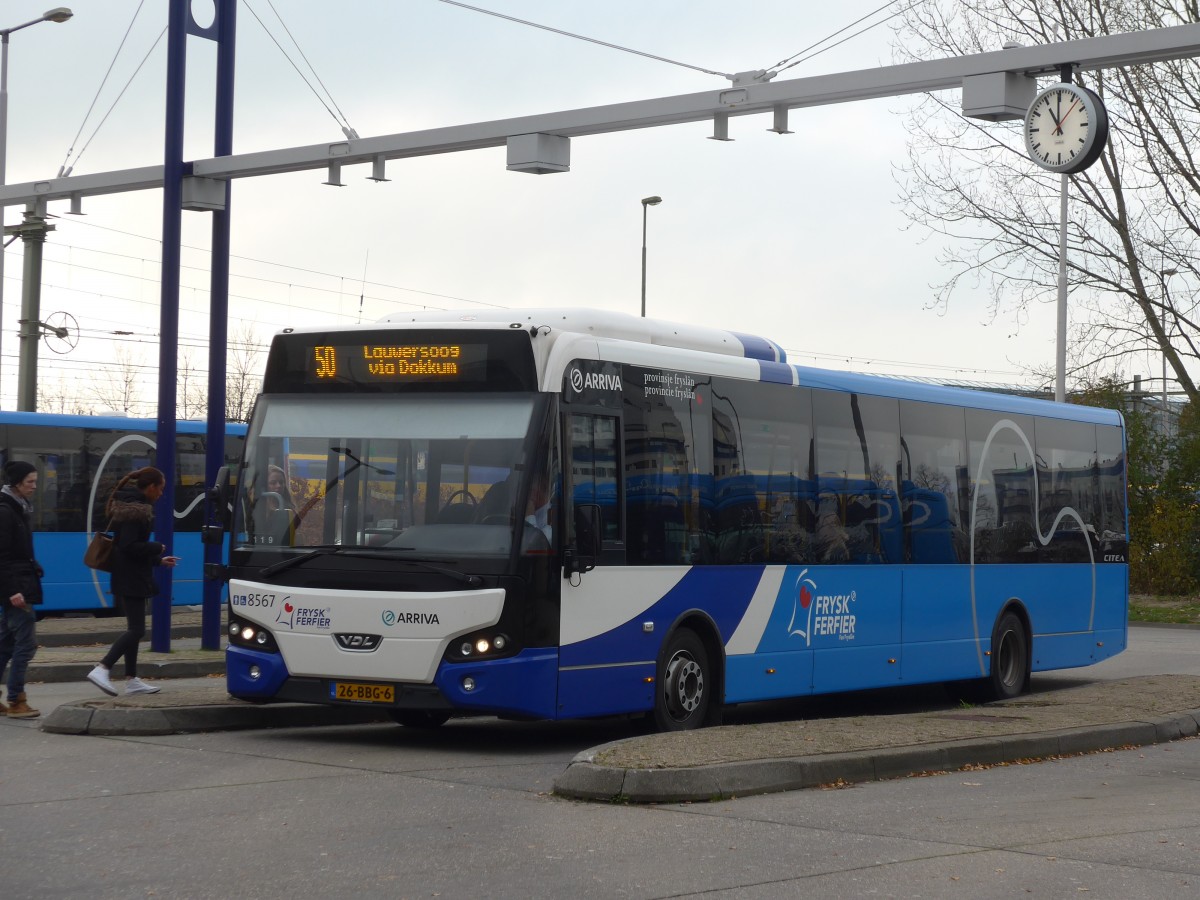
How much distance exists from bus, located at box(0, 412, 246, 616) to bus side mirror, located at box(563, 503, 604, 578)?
14734 mm

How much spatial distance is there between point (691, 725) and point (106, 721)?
4.20 metres

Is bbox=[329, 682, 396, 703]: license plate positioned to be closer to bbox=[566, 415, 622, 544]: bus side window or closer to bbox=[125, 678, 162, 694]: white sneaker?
bbox=[566, 415, 622, 544]: bus side window

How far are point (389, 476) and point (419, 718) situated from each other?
238 centimetres

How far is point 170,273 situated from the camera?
17.0m

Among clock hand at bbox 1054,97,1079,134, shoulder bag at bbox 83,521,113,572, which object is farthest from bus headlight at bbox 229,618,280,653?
clock hand at bbox 1054,97,1079,134

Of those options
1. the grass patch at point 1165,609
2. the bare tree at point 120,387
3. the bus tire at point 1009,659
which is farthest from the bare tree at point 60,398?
the bus tire at point 1009,659

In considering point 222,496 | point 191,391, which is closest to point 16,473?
point 222,496

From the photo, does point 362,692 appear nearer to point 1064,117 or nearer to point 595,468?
point 595,468

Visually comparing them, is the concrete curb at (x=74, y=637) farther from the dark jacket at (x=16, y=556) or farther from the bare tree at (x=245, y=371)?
the bare tree at (x=245, y=371)

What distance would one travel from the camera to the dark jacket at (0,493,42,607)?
38.8 ft

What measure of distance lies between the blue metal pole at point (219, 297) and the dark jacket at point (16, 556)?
4.69 m

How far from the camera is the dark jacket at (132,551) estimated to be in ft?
42.2

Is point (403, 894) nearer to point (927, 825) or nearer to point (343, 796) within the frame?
point (343, 796)

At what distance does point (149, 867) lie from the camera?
693 cm
